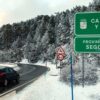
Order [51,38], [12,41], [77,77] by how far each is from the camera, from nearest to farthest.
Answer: [77,77]
[51,38]
[12,41]

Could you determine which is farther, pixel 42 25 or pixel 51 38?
pixel 42 25

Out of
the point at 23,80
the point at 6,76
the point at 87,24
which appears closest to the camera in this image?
the point at 87,24

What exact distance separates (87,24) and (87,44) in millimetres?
608

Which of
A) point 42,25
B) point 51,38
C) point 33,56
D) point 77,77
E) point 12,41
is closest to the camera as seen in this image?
point 77,77

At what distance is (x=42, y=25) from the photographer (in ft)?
607

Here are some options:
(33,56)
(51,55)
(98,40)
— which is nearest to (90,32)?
(98,40)

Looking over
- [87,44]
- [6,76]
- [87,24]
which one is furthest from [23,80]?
[87,24]

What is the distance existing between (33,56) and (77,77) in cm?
11546

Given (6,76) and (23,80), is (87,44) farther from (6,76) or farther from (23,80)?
(23,80)

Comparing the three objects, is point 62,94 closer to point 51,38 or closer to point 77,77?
point 77,77

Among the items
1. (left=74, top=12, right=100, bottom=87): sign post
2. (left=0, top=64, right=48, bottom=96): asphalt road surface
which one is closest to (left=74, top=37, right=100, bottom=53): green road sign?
(left=74, top=12, right=100, bottom=87): sign post

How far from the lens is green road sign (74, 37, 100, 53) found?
1407 centimetres

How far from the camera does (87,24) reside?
1405 cm

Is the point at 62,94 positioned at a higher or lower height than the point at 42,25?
lower
